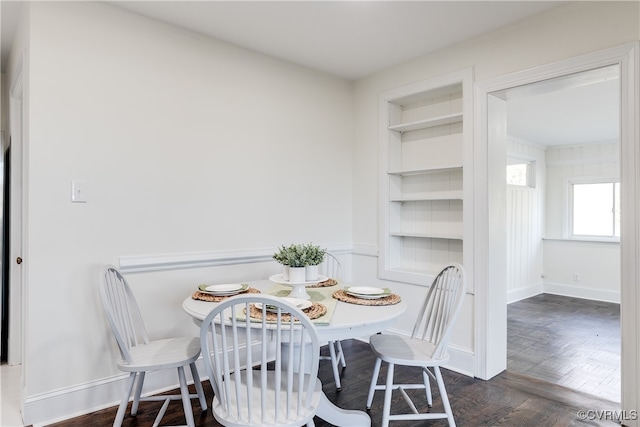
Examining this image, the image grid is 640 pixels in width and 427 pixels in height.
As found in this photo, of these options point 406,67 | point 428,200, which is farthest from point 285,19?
point 428,200

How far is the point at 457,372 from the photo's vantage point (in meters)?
2.82

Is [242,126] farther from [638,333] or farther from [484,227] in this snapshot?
[638,333]

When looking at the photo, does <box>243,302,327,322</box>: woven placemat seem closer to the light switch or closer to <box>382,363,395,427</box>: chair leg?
<box>382,363,395,427</box>: chair leg

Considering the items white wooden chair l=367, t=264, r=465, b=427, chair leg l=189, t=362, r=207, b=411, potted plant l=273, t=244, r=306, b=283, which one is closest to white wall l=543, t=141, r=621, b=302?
white wooden chair l=367, t=264, r=465, b=427

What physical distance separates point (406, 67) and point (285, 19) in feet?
3.98

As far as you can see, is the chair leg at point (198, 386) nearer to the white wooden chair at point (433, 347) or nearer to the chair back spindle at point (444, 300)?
the white wooden chair at point (433, 347)

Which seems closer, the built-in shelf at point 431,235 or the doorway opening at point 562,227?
the built-in shelf at point 431,235

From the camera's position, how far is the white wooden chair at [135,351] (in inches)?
71.2

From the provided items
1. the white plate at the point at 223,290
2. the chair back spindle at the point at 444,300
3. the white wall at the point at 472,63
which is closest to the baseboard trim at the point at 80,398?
the white plate at the point at 223,290

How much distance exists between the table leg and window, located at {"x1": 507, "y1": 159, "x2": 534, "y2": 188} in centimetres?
485

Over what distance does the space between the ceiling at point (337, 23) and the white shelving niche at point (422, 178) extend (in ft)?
1.16

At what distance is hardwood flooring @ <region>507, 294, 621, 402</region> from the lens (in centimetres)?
277

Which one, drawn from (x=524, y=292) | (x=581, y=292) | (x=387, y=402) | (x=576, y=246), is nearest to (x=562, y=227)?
(x=576, y=246)

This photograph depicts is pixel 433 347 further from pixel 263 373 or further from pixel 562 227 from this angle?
pixel 562 227
